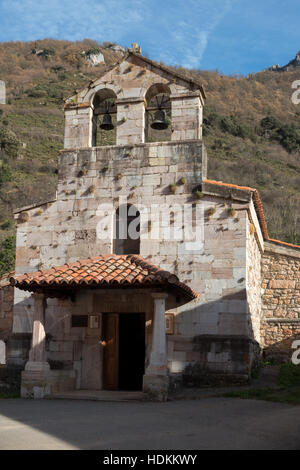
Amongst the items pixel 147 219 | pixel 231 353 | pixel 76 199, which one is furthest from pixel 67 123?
pixel 231 353

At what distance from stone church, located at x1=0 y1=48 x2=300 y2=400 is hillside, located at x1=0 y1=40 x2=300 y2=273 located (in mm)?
12677

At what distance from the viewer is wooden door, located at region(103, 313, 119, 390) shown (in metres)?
12.0

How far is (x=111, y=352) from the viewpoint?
12070mm

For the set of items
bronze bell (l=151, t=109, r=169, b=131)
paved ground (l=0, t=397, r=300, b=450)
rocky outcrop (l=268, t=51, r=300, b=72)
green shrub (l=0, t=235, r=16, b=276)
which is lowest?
paved ground (l=0, t=397, r=300, b=450)

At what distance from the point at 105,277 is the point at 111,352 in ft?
8.00

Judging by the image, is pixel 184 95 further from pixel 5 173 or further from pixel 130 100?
pixel 5 173

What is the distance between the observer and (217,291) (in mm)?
11742

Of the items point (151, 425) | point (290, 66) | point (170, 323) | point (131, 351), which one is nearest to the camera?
point (151, 425)

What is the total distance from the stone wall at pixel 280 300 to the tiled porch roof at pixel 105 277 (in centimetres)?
491

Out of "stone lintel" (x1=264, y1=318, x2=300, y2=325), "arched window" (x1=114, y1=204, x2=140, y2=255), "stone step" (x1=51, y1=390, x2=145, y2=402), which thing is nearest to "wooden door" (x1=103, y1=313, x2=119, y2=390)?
"stone step" (x1=51, y1=390, x2=145, y2=402)

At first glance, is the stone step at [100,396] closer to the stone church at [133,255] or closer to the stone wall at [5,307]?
the stone church at [133,255]

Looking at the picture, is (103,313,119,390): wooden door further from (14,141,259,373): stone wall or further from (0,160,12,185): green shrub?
(0,160,12,185): green shrub

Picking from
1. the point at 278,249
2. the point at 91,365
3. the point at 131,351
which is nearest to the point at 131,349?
the point at 131,351

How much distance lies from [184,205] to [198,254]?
1226mm
